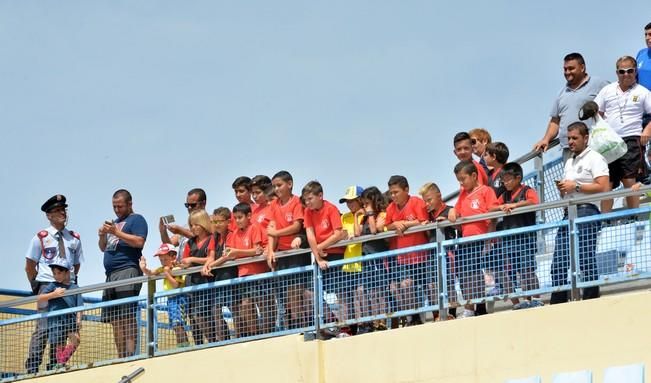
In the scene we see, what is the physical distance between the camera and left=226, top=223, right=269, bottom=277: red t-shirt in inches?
643

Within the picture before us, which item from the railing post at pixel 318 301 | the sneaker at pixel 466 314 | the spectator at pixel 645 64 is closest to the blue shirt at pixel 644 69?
the spectator at pixel 645 64

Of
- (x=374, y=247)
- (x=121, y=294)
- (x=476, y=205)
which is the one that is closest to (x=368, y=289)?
(x=374, y=247)

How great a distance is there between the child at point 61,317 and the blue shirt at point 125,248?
56 cm

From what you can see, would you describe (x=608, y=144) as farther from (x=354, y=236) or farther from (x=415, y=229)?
(x=354, y=236)

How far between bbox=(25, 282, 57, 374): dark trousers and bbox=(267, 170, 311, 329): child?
10.4 feet

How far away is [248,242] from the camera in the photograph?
651 inches

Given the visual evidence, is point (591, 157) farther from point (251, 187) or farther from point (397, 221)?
point (251, 187)

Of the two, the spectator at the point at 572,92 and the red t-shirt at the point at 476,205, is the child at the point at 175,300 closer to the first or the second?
the red t-shirt at the point at 476,205

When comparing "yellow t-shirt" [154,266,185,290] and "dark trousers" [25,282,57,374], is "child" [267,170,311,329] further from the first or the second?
"dark trousers" [25,282,57,374]

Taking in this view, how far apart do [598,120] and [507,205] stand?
1700mm

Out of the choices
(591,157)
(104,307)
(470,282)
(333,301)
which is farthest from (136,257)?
(591,157)

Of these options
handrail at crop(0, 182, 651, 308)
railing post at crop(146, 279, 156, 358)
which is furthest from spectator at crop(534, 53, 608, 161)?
railing post at crop(146, 279, 156, 358)

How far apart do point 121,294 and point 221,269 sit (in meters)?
1.54

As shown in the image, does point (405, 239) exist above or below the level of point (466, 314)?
above
